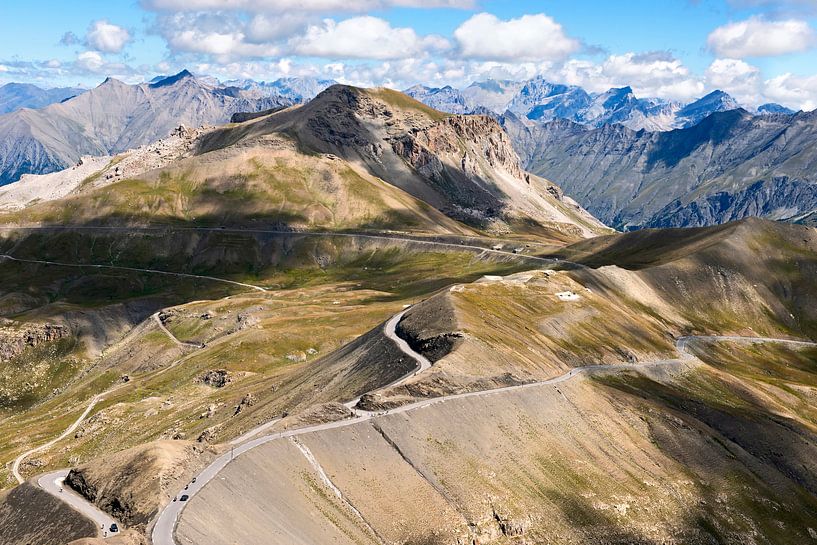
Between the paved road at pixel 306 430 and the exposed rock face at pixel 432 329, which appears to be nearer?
the paved road at pixel 306 430

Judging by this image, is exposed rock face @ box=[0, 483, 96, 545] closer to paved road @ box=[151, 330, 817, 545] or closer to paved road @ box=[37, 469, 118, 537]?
paved road @ box=[37, 469, 118, 537]

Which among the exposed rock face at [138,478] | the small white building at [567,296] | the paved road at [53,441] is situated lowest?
the paved road at [53,441]

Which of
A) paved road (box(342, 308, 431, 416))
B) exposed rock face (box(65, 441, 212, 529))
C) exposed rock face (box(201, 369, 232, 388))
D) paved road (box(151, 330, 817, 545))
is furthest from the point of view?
exposed rock face (box(201, 369, 232, 388))

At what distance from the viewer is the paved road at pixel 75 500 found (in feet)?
205

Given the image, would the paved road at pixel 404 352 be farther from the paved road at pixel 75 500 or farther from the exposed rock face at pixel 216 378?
the exposed rock face at pixel 216 378

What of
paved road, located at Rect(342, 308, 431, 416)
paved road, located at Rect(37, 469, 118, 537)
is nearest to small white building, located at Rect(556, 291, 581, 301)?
paved road, located at Rect(342, 308, 431, 416)

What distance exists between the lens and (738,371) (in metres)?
177

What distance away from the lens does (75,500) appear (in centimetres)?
6931

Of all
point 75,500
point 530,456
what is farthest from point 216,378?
point 75,500

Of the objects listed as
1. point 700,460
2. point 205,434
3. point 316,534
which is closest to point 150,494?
point 316,534

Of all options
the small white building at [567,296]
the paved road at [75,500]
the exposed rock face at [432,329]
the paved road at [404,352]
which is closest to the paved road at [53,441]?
the paved road at [75,500]

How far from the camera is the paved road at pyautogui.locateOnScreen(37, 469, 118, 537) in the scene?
62.6m

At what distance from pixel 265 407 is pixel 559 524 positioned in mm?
51478

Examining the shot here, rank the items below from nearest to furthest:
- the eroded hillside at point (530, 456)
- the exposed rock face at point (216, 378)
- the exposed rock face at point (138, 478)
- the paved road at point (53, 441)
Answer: the exposed rock face at point (138, 478) → the eroded hillside at point (530, 456) → the paved road at point (53, 441) → the exposed rock face at point (216, 378)
